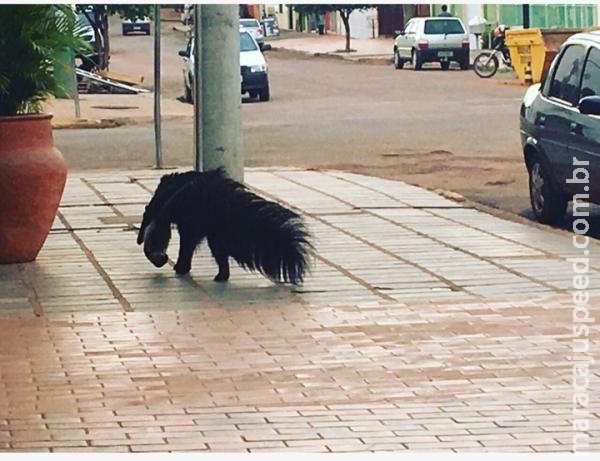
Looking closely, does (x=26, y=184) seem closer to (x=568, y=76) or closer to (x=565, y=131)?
(x=565, y=131)

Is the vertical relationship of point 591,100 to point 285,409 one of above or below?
above

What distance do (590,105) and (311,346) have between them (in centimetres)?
463

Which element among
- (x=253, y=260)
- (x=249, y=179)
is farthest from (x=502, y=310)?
(x=249, y=179)

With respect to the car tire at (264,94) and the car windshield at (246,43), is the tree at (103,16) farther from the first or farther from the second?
the car tire at (264,94)

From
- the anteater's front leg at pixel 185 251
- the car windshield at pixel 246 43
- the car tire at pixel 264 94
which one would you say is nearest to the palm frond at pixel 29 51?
the anteater's front leg at pixel 185 251

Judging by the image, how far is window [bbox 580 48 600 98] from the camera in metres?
12.2

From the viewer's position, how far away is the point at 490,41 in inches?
1764

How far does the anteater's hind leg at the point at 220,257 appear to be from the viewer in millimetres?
9664

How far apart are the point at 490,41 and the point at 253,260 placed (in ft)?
119

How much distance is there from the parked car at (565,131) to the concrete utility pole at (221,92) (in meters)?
2.51

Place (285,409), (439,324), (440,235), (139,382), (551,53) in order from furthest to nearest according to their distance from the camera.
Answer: (551,53) < (440,235) < (439,324) < (139,382) < (285,409)

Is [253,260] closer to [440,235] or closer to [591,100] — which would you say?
[440,235]

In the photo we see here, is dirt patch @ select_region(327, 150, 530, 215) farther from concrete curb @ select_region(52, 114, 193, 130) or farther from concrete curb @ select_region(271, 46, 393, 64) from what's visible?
concrete curb @ select_region(271, 46, 393, 64)

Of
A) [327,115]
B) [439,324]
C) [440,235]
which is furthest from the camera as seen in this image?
[327,115]
